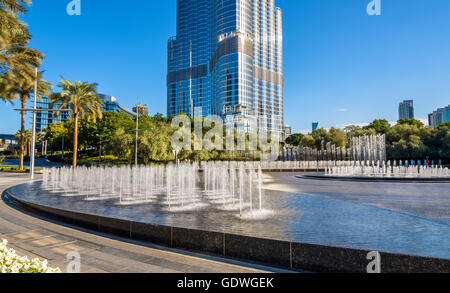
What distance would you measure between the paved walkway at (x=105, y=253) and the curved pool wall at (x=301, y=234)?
26 cm

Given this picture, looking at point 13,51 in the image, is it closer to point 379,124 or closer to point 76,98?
point 76,98

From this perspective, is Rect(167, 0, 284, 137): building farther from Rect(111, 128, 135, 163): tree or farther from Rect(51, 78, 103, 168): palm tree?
Rect(51, 78, 103, 168): palm tree

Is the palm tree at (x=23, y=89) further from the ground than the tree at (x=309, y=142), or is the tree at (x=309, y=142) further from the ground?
the palm tree at (x=23, y=89)

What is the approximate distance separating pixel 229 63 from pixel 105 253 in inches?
3346

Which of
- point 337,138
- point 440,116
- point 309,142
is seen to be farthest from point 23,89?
point 440,116

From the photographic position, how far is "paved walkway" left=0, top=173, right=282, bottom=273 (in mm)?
4133

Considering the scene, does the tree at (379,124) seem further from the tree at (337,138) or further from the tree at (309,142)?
the tree at (309,142)

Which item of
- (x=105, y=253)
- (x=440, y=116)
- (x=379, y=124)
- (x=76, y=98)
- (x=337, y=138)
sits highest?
(x=440, y=116)

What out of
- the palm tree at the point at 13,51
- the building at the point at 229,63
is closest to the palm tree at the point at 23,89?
the palm tree at the point at 13,51

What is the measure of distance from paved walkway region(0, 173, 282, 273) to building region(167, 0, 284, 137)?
74.2 m

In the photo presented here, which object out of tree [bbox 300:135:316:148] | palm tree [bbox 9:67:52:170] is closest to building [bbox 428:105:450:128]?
tree [bbox 300:135:316:148]

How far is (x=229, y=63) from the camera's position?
8488 cm

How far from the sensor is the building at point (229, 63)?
84812 mm

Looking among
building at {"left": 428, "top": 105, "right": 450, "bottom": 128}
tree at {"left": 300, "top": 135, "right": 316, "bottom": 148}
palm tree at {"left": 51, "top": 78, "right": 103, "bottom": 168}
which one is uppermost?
building at {"left": 428, "top": 105, "right": 450, "bottom": 128}
